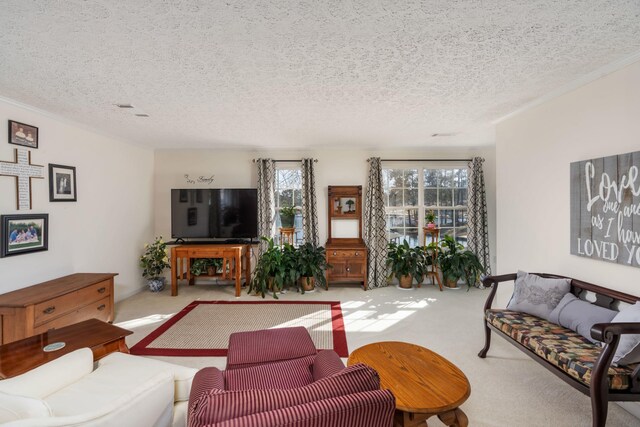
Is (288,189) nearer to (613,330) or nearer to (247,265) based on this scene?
(247,265)

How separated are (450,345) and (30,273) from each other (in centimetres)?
434

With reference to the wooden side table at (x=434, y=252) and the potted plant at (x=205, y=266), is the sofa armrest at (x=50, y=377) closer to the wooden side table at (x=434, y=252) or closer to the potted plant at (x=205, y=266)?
the potted plant at (x=205, y=266)

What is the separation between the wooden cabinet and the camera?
15.9ft

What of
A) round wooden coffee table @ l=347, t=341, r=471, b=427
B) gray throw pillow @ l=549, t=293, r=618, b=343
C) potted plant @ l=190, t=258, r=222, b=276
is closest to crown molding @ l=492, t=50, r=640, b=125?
gray throw pillow @ l=549, t=293, r=618, b=343

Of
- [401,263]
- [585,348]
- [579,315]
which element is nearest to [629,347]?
[585,348]

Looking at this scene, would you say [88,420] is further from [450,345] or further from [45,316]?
[450,345]

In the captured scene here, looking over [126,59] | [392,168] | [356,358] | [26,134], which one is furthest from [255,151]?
[356,358]

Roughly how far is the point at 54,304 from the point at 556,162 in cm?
481

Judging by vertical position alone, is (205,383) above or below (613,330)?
below

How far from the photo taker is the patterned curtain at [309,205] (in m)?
5.09

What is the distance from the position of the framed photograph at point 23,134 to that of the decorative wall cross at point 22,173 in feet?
0.27

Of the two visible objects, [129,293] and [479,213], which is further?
[479,213]

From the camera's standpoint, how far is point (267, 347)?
1.97 m

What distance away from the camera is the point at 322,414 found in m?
0.94
